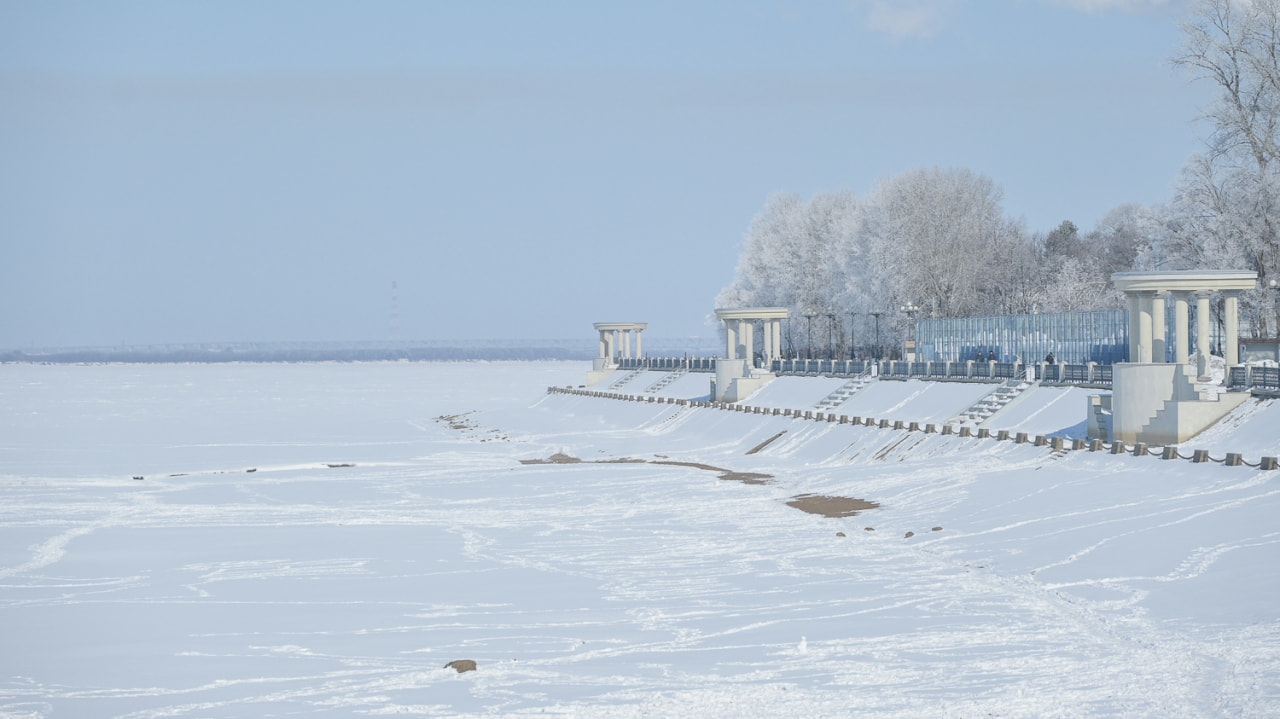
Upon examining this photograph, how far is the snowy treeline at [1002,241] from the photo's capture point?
47625mm

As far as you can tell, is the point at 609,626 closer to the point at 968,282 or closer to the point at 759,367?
the point at 759,367

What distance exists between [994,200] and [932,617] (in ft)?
210

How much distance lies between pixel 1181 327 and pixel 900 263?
43.6 meters

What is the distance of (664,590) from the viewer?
66.6 feet

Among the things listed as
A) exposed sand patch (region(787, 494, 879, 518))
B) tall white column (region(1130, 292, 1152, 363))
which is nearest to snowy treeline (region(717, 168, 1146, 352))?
tall white column (region(1130, 292, 1152, 363))

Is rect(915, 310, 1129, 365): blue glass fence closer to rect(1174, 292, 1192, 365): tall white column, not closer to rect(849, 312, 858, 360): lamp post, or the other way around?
rect(1174, 292, 1192, 365): tall white column

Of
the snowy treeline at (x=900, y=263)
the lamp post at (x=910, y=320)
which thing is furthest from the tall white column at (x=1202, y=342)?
the snowy treeline at (x=900, y=263)

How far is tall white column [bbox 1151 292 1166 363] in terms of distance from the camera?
32.6 m

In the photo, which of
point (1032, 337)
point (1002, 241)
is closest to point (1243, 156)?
point (1032, 337)

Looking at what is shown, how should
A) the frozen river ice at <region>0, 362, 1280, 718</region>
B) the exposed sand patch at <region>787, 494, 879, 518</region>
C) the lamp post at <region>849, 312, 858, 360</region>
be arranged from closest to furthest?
the frozen river ice at <region>0, 362, 1280, 718</region>
the exposed sand patch at <region>787, 494, 879, 518</region>
the lamp post at <region>849, 312, 858, 360</region>

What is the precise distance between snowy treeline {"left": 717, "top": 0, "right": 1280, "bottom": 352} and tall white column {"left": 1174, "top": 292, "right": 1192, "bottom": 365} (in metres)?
17.4

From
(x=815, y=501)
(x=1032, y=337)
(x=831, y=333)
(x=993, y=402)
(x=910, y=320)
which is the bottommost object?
(x=815, y=501)

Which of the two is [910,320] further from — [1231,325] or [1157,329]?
[1157,329]

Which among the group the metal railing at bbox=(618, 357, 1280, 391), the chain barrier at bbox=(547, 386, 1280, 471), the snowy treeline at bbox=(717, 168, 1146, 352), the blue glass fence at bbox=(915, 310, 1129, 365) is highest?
the snowy treeline at bbox=(717, 168, 1146, 352)
